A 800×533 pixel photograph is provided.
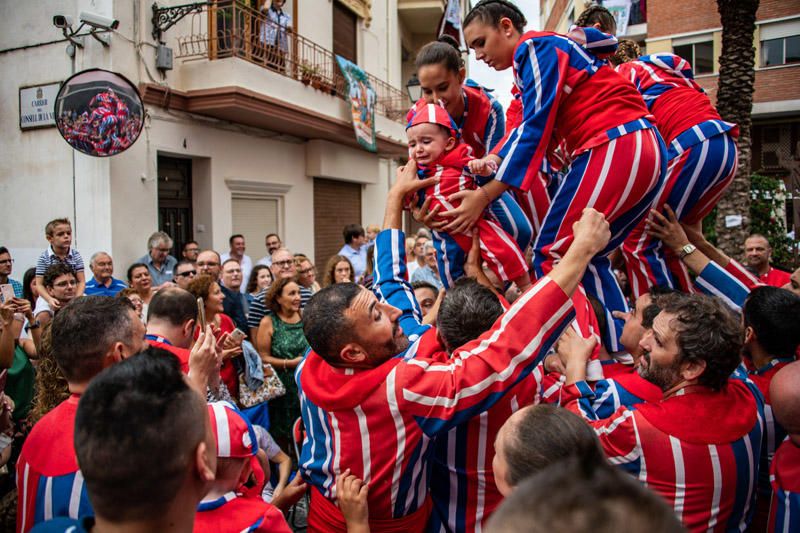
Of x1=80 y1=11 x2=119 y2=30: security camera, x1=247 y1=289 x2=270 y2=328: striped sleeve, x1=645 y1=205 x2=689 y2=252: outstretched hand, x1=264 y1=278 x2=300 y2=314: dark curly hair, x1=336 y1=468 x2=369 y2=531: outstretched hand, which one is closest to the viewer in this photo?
x1=336 y1=468 x2=369 y2=531: outstretched hand

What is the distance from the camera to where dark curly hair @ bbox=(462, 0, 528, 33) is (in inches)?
124

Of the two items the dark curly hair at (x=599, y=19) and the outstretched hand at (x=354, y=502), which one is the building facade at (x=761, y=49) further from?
the outstretched hand at (x=354, y=502)

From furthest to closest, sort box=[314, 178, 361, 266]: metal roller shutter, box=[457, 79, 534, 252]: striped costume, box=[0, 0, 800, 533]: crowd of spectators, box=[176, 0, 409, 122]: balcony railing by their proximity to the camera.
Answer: box=[314, 178, 361, 266]: metal roller shutter → box=[176, 0, 409, 122]: balcony railing → box=[457, 79, 534, 252]: striped costume → box=[0, 0, 800, 533]: crowd of spectators

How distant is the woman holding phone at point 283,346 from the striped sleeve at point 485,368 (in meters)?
3.36

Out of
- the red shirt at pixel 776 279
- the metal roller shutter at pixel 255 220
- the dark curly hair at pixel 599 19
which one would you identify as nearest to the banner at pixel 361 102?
the metal roller shutter at pixel 255 220

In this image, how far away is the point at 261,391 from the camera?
15.7ft

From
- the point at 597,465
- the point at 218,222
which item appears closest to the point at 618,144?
the point at 597,465

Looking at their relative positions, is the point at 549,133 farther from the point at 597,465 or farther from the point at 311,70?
the point at 311,70

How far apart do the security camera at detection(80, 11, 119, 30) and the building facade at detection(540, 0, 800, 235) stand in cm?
1950

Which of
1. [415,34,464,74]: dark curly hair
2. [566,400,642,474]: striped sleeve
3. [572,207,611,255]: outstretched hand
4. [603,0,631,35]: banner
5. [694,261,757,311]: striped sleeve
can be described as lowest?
[566,400,642,474]: striped sleeve

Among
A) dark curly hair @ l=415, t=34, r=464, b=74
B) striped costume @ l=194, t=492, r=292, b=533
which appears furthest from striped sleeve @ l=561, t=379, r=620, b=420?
dark curly hair @ l=415, t=34, r=464, b=74

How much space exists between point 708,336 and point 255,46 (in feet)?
33.2

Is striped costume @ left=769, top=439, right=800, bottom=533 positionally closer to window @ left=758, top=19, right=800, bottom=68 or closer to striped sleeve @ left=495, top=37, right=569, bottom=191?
striped sleeve @ left=495, top=37, right=569, bottom=191

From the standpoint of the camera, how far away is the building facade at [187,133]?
9.02 metres
